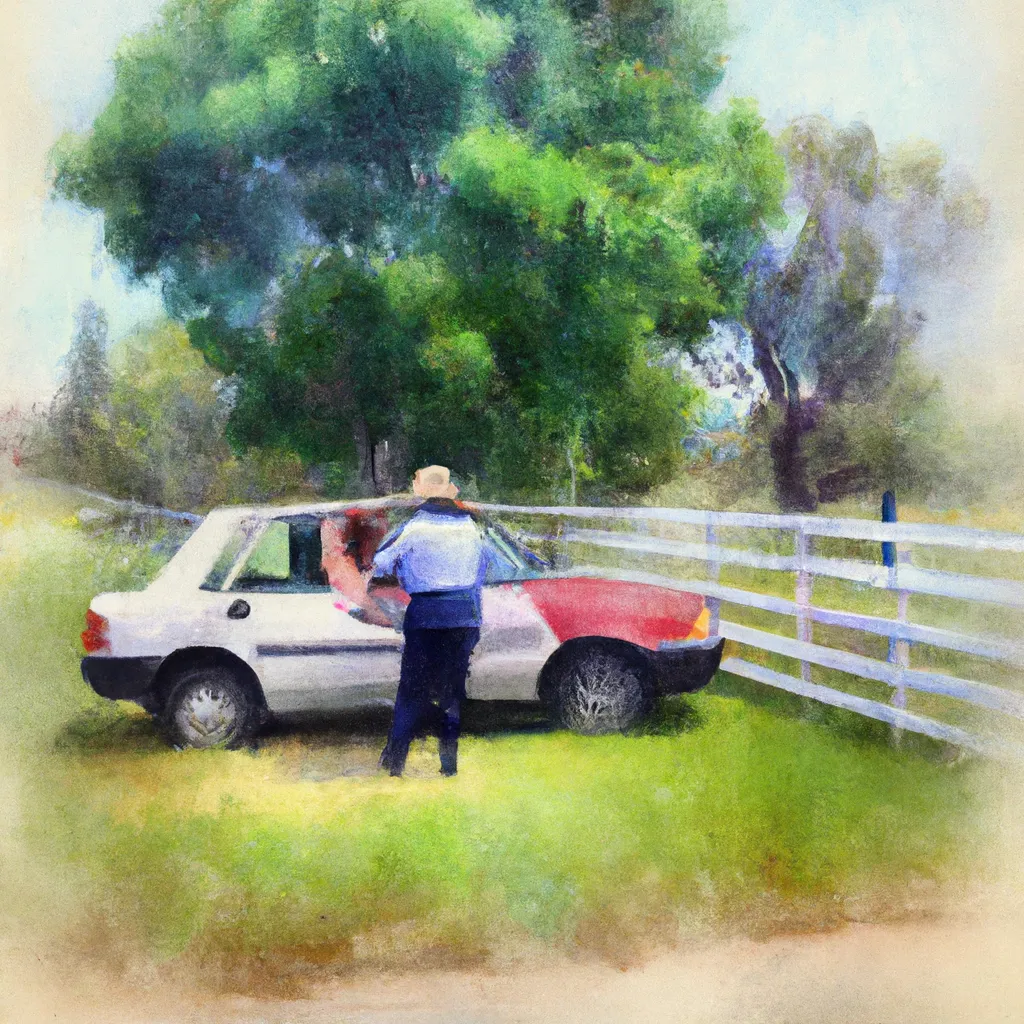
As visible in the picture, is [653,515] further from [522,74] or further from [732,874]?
[522,74]

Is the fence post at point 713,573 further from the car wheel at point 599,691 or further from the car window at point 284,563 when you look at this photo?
the car window at point 284,563

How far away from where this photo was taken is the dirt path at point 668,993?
396 cm

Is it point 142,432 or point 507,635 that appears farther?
point 507,635

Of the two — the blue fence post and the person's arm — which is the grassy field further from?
the blue fence post

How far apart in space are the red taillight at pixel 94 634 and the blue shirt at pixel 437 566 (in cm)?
134

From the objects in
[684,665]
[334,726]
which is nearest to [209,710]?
[334,726]

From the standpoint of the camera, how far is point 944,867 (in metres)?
4.42

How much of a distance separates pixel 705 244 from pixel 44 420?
3349 mm

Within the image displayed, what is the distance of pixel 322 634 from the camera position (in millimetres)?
4617

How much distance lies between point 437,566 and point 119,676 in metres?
1.58

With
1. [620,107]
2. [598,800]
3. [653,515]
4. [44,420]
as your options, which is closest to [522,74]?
[620,107]

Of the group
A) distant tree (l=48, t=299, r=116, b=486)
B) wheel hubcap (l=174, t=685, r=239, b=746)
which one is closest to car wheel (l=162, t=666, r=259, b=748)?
wheel hubcap (l=174, t=685, r=239, b=746)

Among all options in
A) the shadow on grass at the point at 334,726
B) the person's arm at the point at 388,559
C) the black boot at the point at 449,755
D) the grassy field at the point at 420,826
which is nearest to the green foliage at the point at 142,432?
the grassy field at the point at 420,826

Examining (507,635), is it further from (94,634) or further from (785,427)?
(94,634)
